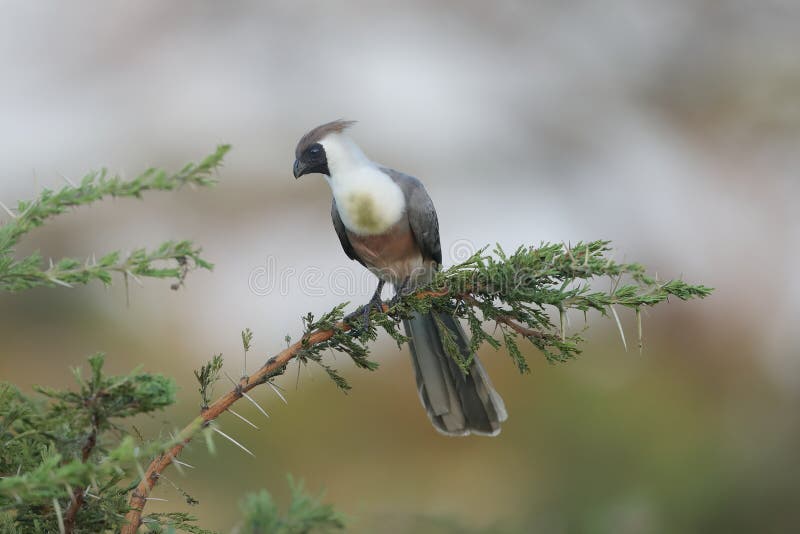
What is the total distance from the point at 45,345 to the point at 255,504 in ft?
23.5

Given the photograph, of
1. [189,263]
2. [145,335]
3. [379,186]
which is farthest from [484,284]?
[145,335]

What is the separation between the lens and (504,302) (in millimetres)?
2289

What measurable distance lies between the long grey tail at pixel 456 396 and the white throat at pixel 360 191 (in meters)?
0.66

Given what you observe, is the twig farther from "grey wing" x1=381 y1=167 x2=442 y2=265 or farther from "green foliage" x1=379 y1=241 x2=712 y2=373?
"grey wing" x1=381 y1=167 x2=442 y2=265

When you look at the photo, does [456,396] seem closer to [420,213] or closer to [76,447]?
[420,213]

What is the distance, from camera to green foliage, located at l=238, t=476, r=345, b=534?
1.31 meters

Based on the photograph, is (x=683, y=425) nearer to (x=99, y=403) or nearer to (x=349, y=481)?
Answer: (x=349, y=481)

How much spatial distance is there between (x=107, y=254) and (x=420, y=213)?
2674 mm

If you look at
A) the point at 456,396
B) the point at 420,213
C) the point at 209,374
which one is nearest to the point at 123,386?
the point at 209,374

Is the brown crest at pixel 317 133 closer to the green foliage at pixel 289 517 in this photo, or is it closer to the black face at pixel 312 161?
the black face at pixel 312 161

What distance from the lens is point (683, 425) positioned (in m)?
6.46

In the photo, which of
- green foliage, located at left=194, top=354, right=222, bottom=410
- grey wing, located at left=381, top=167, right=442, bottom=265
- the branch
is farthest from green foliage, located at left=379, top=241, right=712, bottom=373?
grey wing, located at left=381, top=167, right=442, bottom=265

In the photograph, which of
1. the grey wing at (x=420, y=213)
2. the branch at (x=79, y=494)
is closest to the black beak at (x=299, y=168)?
the grey wing at (x=420, y=213)

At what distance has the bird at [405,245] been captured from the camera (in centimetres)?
365
